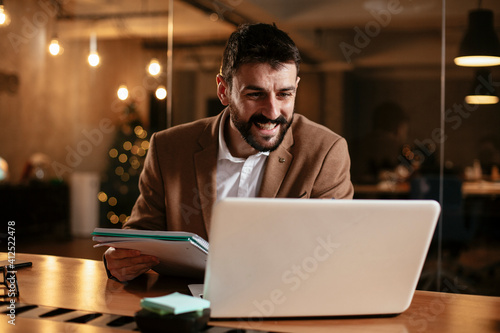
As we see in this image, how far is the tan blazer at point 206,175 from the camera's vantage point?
2.00 metres

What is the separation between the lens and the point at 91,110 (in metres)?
6.00

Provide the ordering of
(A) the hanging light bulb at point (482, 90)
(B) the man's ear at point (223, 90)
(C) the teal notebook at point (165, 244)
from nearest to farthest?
(C) the teal notebook at point (165, 244), (B) the man's ear at point (223, 90), (A) the hanging light bulb at point (482, 90)

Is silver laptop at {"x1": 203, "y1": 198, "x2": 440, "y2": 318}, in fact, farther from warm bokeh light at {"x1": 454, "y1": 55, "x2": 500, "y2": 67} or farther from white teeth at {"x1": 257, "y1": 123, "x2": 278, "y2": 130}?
warm bokeh light at {"x1": 454, "y1": 55, "x2": 500, "y2": 67}

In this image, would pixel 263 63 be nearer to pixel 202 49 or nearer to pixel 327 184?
pixel 327 184

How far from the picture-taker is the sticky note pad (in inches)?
42.6

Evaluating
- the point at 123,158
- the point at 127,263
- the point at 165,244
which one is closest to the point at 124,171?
the point at 123,158

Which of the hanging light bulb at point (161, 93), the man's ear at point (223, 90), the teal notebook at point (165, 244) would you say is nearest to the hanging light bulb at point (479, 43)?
the hanging light bulb at point (161, 93)

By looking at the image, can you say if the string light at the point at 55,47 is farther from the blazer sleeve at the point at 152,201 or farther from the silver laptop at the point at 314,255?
the silver laptop at the point at 314,255

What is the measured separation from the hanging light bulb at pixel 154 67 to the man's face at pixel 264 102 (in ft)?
12.2

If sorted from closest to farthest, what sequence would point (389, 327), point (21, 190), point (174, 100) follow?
point (389, 327) → point (174, 100) → point (21, 190)

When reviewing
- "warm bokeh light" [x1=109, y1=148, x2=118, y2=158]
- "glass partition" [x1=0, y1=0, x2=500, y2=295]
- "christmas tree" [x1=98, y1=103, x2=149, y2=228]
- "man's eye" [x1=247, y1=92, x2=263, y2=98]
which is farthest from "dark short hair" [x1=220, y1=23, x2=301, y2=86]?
"warm bokeh light" [x1=109, y1=148, x2=118, y2=158]

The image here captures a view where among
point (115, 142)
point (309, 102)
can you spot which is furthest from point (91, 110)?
point (309, 102)

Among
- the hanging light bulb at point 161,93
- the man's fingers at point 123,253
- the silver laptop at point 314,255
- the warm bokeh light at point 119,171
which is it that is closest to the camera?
the silver laptop at point 314,255

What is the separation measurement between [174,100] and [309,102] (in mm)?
1370
